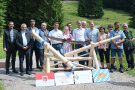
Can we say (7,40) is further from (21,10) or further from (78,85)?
(21,10)

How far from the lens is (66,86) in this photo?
25.1ft

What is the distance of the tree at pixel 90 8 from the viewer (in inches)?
1945

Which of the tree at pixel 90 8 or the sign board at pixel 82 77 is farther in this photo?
the tree at pixel 90 8

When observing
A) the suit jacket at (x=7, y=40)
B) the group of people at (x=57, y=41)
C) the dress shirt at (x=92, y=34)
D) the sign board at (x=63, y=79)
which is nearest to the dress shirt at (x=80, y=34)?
the group of people at (x=57, y=41)

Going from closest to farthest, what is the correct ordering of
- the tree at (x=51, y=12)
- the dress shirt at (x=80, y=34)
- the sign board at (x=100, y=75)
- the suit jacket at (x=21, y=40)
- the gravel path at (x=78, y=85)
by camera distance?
the gravel path at (x=78, y=85) < the sign board at (x=100, y=75) < the suit jacket at (x=21, y=40) < the dress shirt at (x=80, y=34) < the tree at (x=51, y=12)

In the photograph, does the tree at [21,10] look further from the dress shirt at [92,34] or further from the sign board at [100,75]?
the sign board at [100,75]

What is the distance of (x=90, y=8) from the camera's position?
50.4m

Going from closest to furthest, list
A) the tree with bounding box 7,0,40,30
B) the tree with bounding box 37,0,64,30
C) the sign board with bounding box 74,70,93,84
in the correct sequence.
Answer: the sign board with bounding box 74,70,93,84, the tree with bounding box 37,0,64,30, the tree with bounding box 7,0,40,30

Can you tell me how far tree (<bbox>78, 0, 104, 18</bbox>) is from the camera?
49.4 m

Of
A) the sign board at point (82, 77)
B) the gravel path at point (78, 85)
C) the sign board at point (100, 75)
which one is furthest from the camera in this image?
the sign board at point (100, 75)

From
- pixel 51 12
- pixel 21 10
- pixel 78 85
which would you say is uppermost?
pixel 21 10

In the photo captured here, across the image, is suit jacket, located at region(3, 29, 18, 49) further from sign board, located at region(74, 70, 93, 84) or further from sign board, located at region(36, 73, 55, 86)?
sign board, located at region(74, 70, 93, 84)

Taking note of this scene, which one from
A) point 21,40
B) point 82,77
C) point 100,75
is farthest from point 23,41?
point 100,75

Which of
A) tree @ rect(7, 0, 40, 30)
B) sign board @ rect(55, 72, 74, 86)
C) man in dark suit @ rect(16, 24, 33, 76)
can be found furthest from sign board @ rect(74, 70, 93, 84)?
tree @ rect(7, 0, 40, 30)
